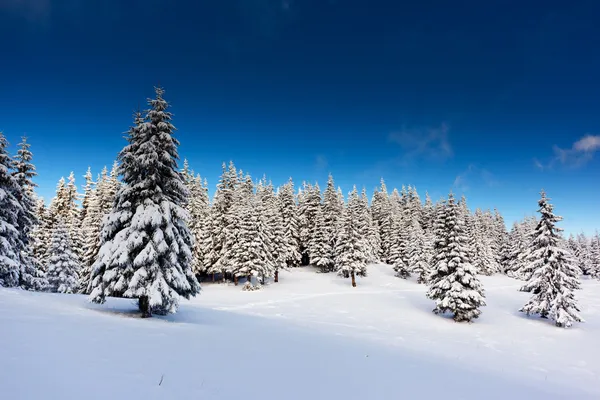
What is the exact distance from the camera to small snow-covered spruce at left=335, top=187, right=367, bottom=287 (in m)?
49.4

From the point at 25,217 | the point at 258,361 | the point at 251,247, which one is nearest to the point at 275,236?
the point at 251,247

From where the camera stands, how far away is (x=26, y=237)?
80.0ft

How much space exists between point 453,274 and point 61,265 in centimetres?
3921

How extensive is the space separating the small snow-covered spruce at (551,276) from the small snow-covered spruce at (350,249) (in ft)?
72.8

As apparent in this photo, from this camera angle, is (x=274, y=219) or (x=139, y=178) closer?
(x=139, y=178)

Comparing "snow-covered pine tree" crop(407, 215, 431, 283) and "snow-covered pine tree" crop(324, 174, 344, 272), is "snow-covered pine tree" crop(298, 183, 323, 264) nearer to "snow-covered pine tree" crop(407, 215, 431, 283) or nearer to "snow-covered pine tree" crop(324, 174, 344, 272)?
"snow-covered pine tree" crop(324, 174, 344, 272)

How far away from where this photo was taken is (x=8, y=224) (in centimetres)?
2081

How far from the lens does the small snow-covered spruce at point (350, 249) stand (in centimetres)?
4938

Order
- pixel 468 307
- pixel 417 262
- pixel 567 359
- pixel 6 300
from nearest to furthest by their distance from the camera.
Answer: pixel 6 300 < pixel 567 359 < pixel 468 307 < pixel 417 262

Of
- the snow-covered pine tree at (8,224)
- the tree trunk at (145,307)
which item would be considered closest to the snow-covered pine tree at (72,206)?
the snow-covered pine tree at (8,224)

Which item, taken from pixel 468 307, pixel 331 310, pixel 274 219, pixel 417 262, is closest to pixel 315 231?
pixel 274 219

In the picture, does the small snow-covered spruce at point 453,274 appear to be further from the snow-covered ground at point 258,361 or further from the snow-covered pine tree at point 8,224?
the snow-covered pine tree at point 8,224

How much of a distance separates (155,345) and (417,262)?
52976 mm

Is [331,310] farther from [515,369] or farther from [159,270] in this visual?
[159,270]
